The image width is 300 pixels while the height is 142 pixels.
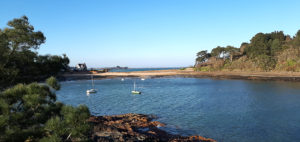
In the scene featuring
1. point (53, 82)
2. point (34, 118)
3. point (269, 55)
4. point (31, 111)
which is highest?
point (269, 55)

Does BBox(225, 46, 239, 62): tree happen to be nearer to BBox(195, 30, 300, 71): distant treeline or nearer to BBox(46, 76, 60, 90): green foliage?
BBox(195, 30, 300, 71): distant treeline

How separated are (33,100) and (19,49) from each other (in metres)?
6.04

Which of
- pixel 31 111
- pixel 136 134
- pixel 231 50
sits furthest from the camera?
pixel 231 50

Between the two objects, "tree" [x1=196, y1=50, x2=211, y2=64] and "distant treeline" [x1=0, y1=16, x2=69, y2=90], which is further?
"tree" [x1=196, y1=50, x2=211, y2=64]

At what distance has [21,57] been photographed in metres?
9.41

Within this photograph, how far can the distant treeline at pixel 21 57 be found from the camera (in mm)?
9039

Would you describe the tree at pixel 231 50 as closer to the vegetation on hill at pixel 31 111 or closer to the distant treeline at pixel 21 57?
the distant treeline at pixel 21 57

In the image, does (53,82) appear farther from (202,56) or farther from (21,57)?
(202,56)

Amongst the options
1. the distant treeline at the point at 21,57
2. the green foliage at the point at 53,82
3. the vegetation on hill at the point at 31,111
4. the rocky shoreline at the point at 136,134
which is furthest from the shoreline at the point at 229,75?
A: the green foliage at the point at 53,82

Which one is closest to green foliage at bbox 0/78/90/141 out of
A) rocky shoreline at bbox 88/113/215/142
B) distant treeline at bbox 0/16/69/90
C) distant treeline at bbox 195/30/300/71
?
distant treeline at bbox 0/16/69/90

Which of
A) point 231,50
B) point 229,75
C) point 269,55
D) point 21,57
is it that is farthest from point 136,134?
point 231,50

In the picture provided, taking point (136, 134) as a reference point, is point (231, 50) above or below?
above

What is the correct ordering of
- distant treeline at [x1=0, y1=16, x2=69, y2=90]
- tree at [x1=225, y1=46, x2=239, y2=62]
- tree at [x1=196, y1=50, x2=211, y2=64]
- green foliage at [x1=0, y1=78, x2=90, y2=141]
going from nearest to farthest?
green foliage at [x1=0, y1=78, x2=90, y2=141], distant treeline at [x1=0, y1=16, x2=69, y2=90], tree at [x1=225, y1=46, x2=239, y2=62], tree at [x1=196, y1=50, x2=211, y2=64]

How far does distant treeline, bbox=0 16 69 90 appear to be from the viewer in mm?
9039
